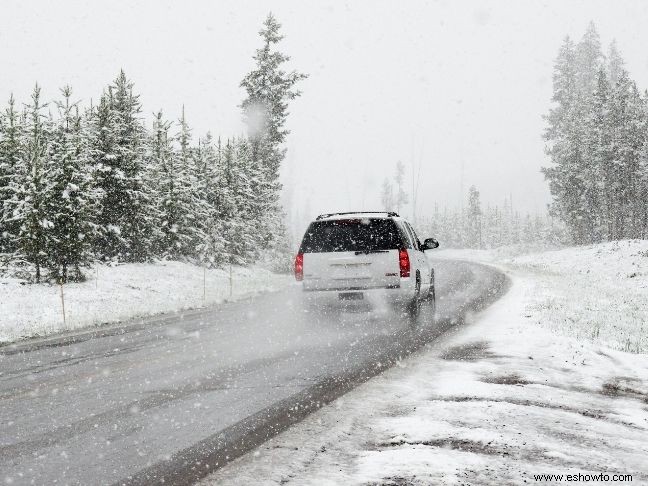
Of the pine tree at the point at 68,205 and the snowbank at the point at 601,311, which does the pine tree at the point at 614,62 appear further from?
the pine tree at the point at 68,205

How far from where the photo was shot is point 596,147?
167 ft

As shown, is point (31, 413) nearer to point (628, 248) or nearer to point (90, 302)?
point (90, 302)

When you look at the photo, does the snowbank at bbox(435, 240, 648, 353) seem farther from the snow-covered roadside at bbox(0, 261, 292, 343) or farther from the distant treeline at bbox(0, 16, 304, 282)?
the distant treeline at bbox(0, 16, 304, 282)

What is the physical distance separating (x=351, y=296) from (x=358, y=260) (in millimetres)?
690

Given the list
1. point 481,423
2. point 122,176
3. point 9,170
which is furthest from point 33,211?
point 481,423

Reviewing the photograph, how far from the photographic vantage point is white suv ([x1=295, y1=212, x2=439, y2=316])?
36.4ft

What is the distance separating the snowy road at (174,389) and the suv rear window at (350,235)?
1.42m

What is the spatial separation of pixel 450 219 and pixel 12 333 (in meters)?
137

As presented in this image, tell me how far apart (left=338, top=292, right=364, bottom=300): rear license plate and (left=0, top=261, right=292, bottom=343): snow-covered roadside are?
5.51 m

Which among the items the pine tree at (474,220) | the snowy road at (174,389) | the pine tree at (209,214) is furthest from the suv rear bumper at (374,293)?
the pine tree at (474,220)

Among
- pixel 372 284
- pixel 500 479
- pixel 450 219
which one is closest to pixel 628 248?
pixel 372 284

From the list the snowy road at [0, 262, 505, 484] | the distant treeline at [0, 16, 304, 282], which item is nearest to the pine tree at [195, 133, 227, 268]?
the distant treeline at [0, 16, 304, 282]

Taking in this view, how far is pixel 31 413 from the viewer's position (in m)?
5.38

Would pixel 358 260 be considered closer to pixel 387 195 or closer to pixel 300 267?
pixel 300 267
